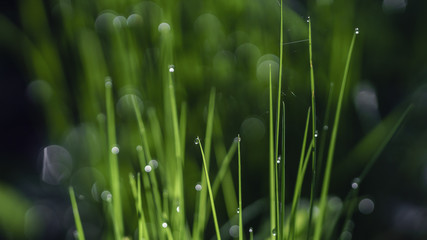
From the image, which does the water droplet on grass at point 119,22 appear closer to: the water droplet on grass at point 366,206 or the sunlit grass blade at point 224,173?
the sunlit grass blade at point 224,173

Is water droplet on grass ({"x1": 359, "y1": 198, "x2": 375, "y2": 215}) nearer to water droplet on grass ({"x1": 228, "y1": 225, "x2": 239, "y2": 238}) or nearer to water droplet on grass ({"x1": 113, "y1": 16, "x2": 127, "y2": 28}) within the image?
water droplet on grass ({"x1": 228, "y1": 225, "x2": 239, "y2": 238})

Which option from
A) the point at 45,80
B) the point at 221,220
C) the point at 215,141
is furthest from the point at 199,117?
the point at 45,80

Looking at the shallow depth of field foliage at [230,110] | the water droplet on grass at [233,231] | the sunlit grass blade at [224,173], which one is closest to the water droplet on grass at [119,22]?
the shallow depth of field foliage at [230,110]

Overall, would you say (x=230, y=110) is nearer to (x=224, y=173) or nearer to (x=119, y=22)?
(x=224, y=173)

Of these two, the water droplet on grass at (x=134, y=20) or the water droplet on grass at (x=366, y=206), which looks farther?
the water droplet on grass at (x=134, y=20)

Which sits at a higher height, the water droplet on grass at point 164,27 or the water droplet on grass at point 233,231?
the water droplet on grass at point 164,27

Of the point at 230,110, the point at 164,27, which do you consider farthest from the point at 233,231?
A: the point at 164,27

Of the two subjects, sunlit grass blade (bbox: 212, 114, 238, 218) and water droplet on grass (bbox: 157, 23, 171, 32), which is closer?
sunlit grass blade (bbox: 212, 114, 238, 218)

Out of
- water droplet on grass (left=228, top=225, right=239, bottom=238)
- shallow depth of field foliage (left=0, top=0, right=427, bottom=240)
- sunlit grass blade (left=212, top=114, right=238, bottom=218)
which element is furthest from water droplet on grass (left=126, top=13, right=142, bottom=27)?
water droplet on grass (left=228, top=225, right=239, bottom=238)

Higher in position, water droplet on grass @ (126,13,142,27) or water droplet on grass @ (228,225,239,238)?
water droplet on grass @ (126,13,142,27)
